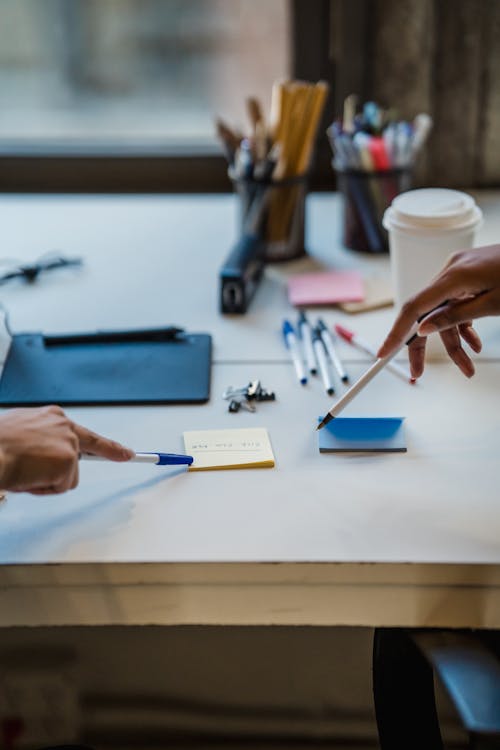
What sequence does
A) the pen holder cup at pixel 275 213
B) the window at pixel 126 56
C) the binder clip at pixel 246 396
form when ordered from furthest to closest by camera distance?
1. the window at pixel 126 56
2. the pen holder cup at pixel 275 213
3. the binder clip at pixel 246 396

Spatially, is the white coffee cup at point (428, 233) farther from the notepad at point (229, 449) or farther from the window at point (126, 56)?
the window at point (126, 56)

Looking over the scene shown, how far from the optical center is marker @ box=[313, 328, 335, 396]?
119cm

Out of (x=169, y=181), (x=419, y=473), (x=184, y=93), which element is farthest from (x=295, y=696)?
(x=184, y=93)

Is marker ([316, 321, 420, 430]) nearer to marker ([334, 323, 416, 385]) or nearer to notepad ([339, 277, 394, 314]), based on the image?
marker ([334, 323, 416, 385])

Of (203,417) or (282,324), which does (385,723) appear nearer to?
(203,417)

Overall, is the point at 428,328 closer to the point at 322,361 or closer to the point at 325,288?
the point at 322,361

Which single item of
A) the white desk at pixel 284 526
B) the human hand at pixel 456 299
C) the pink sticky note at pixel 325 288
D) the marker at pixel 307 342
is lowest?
the white desk at pixel 284 526

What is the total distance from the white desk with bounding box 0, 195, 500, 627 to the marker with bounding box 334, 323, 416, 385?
0.04 ft

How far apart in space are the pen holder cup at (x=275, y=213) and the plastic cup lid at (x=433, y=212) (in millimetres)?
305

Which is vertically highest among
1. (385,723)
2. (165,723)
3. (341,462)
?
(341,462)

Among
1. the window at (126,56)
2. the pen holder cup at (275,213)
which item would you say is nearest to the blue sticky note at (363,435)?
the pen holder cup at (275,213)

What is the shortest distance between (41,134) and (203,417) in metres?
1.15

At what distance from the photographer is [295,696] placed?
156 cm

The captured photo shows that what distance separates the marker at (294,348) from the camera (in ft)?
4.00
